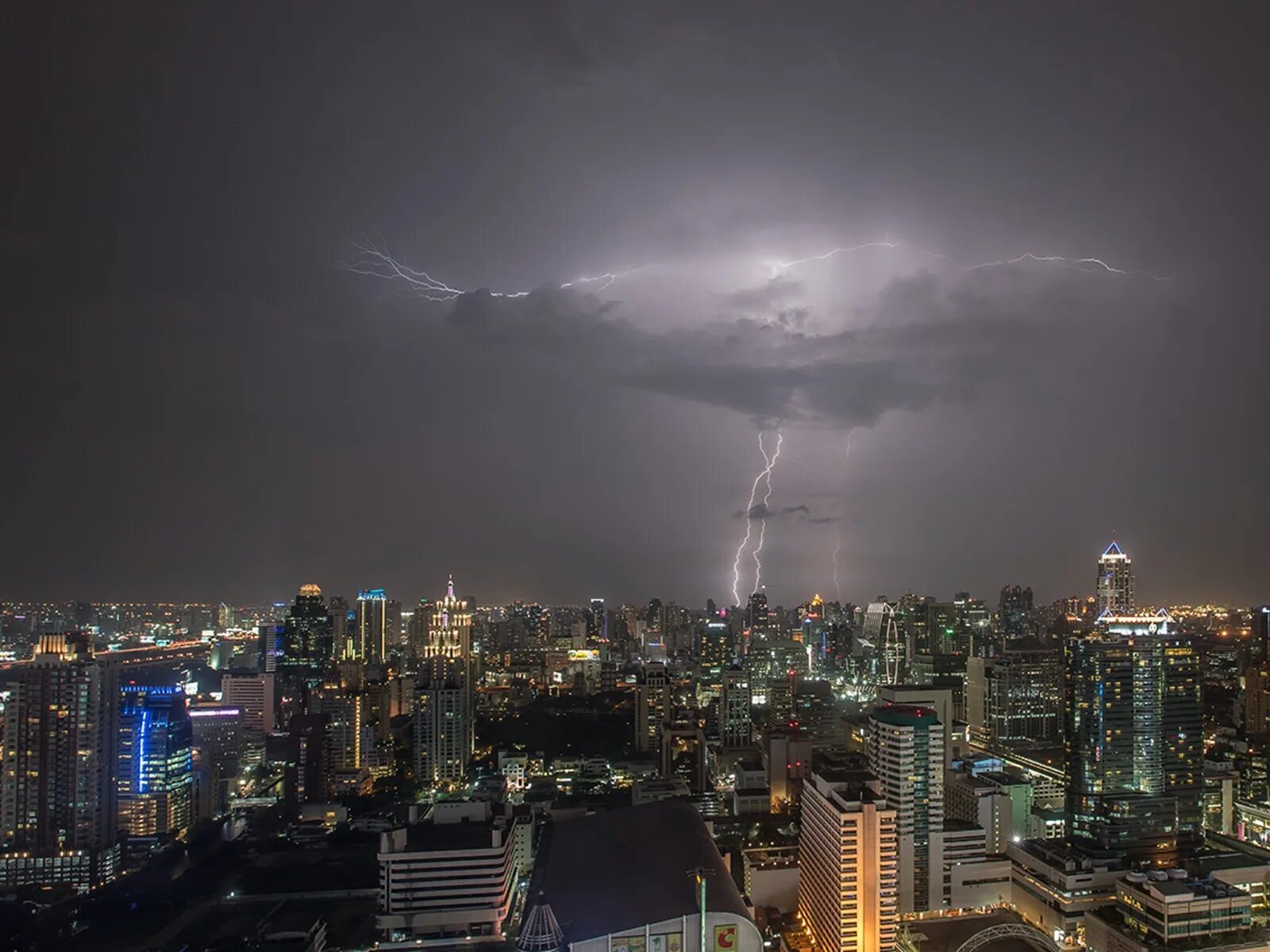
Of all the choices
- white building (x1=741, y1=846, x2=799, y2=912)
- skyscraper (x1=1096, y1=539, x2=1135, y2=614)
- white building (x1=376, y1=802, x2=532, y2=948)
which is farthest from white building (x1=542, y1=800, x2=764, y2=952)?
skyscraper (x1=1096, y1=539, x2=1135, y2=614)

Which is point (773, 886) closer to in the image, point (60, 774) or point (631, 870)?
point (631, 870)

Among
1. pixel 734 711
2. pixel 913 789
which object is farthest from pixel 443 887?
pixel 734 711

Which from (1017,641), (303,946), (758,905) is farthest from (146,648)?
(1017,641)

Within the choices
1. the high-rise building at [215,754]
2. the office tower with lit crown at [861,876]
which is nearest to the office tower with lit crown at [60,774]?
the high-rise building at [215,754]

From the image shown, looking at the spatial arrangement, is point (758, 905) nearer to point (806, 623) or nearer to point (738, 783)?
point (738, 783)

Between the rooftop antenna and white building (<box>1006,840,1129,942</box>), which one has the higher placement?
the rooftop antenna

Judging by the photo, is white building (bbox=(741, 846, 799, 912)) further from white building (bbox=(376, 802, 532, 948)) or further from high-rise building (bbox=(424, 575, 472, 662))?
high-rise building (bbox=(424, 575, 472, 662))
